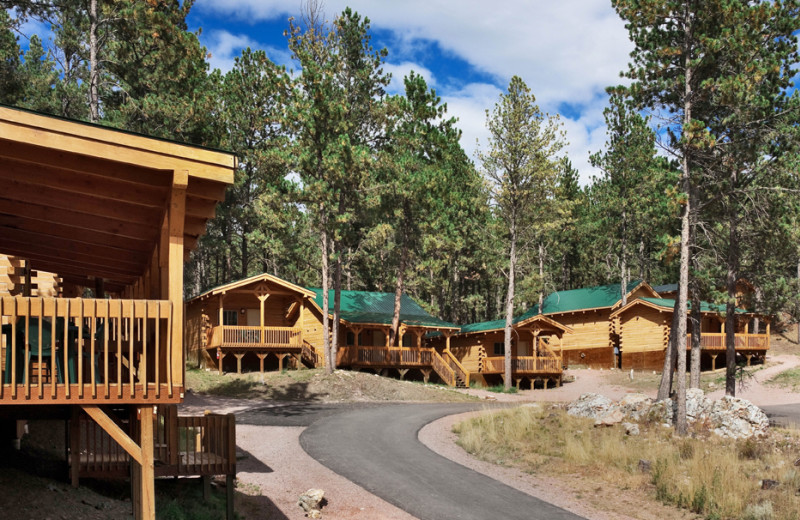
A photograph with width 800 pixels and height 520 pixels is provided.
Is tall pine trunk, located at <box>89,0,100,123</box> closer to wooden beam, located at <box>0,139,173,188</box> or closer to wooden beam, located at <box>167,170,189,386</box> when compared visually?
wooden beam, located at <box>0,139,173,188</box>

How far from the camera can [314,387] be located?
2972 cm

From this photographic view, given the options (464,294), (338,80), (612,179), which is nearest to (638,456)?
(338,80)

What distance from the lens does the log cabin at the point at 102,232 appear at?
720cm

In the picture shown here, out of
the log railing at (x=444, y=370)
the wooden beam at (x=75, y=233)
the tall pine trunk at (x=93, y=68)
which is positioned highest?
the tall pine trunk at (x=93, y=68)

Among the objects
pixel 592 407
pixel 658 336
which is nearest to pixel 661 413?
pixel 592 407

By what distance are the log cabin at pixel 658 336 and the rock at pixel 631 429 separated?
23.2 m

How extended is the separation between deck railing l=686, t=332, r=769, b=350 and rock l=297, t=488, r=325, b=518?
115ft

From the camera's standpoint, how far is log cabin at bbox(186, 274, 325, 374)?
33844 millimetres

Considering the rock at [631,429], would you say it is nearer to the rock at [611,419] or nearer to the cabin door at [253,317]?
the rock at [611,419]

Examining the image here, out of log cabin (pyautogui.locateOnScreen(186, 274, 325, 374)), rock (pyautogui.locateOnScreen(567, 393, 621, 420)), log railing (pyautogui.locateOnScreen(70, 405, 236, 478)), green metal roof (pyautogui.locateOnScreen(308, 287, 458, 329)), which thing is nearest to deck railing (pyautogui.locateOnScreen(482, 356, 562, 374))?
green metal roof (pyautogui.locateOnScreen(308, 287, 458, 329))

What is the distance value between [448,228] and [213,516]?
115ft

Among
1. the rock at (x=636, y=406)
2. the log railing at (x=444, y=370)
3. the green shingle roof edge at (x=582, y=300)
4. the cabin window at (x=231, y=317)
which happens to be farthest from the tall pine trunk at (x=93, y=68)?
the green shingle roof edge at (x=582, y=300)

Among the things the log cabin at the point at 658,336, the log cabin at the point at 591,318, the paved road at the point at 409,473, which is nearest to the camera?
the paved road at the point at 409,473

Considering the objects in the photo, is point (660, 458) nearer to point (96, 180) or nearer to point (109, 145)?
point (96, 180)
